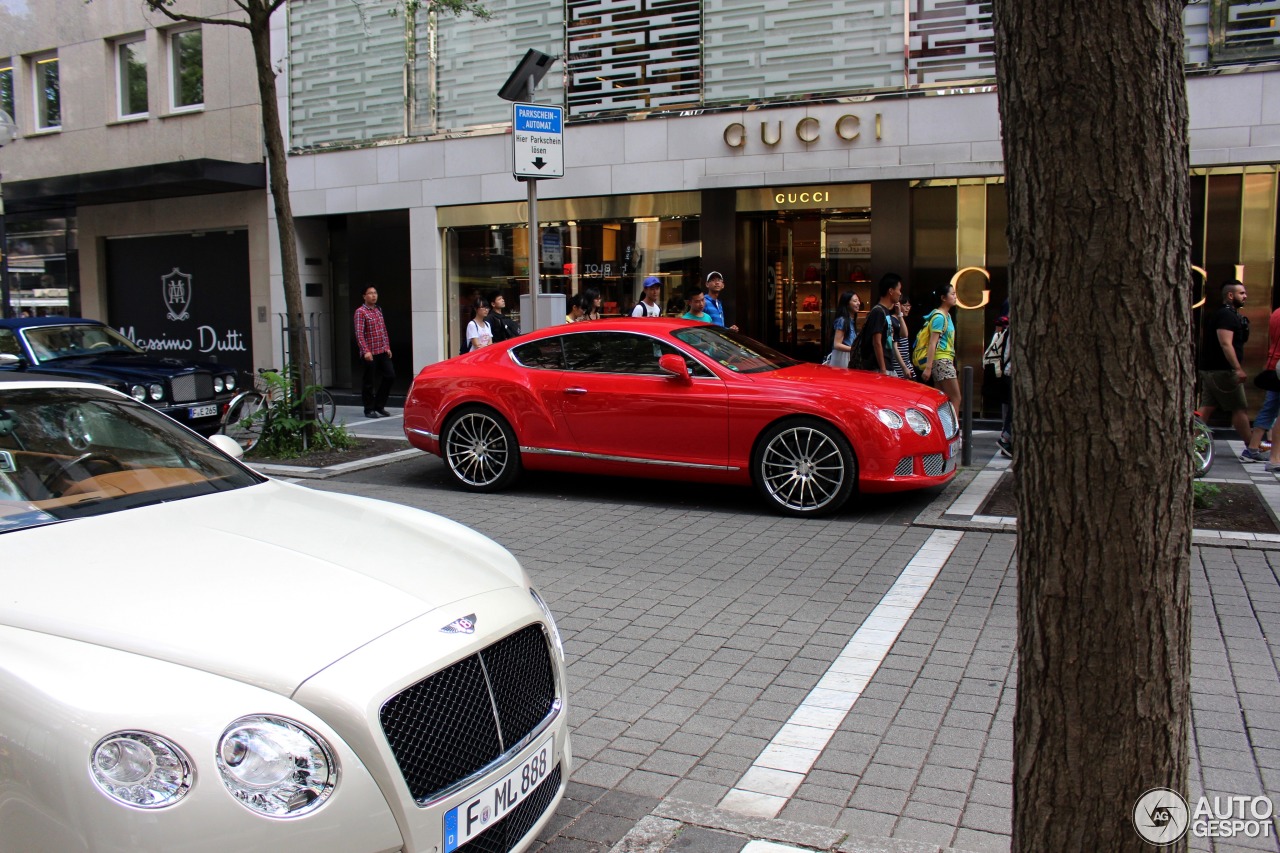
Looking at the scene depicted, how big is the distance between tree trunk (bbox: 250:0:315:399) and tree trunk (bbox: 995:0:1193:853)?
34.5ft

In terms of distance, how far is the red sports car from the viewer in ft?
27.0

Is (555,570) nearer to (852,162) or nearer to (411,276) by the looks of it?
(852,162)

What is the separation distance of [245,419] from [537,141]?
15.7 ft

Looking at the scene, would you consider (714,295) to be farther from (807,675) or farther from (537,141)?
(807,675)

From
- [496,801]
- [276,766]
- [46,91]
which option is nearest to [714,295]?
[496,801]

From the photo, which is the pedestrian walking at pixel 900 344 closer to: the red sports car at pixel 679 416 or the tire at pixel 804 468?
the red sports car at pixel 679 416

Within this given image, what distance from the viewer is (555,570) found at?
683 cm

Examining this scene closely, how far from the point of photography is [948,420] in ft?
28.6

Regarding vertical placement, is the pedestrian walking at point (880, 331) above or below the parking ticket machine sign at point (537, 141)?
below

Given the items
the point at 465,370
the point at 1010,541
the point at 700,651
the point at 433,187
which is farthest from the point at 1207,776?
the point at 433,187

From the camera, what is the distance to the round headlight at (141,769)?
2.22 m

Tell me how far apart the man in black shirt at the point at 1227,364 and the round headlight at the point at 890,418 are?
419cm

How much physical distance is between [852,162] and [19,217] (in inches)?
737

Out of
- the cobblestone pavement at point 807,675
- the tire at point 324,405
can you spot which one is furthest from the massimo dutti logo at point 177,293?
the cobblestone pavement at point 807,675
